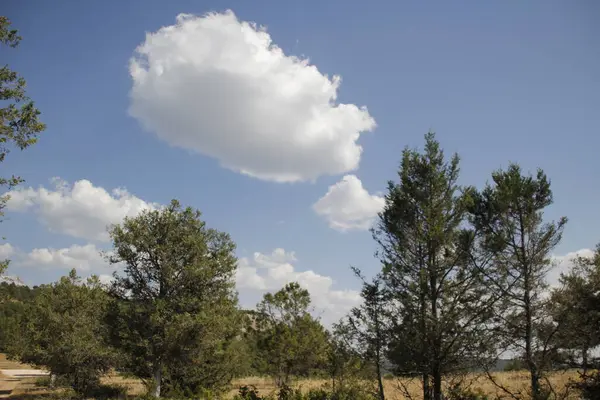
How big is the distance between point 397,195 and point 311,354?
24.2 m

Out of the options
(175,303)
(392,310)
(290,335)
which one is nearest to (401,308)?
(392,310)

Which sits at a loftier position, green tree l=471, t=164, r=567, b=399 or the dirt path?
green tree l=471, t=164, r=567, b=399

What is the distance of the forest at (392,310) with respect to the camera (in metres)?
15.1

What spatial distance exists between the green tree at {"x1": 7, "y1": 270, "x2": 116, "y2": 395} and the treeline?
12cm

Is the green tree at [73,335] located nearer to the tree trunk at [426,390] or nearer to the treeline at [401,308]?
the treeline at [401,308]

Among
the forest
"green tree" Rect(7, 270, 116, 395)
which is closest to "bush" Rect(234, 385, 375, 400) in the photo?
the forest

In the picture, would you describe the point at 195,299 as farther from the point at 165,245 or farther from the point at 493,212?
the point at 493,212

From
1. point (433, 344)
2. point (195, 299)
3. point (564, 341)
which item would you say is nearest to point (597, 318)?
point (433, 344)

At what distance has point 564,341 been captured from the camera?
18.5m

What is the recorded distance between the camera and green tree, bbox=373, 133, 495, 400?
15062 millimetres

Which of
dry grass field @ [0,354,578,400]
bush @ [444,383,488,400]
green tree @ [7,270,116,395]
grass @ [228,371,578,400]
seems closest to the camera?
bush @ [444,383,488,400]

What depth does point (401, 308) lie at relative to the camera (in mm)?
16203

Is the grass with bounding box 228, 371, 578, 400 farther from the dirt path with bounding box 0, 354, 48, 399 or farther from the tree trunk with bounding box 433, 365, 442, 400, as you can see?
the dirt path with bounding box 0, 354, 48, 399

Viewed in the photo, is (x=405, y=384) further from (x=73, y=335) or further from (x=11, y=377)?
(x=11, y=377)
